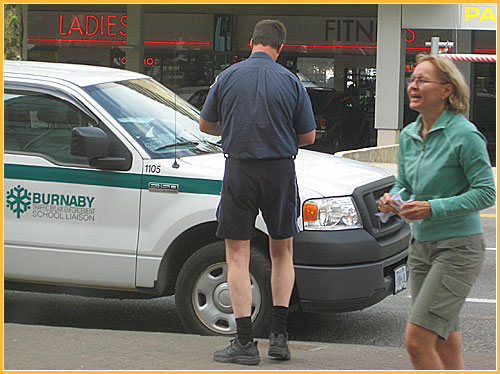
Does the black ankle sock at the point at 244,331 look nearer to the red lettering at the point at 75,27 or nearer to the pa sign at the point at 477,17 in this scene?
the pa sign at the point at 477,17

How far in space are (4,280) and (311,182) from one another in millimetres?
2234

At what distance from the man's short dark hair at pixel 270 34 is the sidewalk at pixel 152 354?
1791 mm

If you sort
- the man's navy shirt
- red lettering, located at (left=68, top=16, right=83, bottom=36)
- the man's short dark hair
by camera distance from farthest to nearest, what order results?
red lettering, located at (left=68, top=16, right=83, bottom=36), the man's short dark hair, the man's navy shirt

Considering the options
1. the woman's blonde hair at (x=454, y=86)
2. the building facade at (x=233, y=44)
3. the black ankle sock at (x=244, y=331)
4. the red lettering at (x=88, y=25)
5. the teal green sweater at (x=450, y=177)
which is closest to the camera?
the teal green sweater at (x=450, y=177)

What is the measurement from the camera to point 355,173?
6191 mm

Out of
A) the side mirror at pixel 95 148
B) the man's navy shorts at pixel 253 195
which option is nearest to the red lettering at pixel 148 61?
the side mirror at pixel 95 148

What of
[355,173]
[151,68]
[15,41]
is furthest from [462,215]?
[151,68]

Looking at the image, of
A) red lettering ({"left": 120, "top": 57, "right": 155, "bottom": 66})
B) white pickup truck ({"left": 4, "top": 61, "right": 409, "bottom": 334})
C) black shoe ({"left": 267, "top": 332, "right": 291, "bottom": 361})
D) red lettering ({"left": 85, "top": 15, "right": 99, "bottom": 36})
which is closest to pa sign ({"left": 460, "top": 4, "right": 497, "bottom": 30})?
red lettering ({"left": 120, "top": 57, "right": 155, "bottom": 66})

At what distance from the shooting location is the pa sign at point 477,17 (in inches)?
894

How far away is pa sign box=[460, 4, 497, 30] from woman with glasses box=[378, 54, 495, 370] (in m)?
19.5

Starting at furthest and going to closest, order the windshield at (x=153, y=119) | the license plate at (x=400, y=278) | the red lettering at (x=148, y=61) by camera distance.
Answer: the red lettering at (x=148, y=61) < the windshield at (x=153, y=119) < the license plate at (x=400, y=278)

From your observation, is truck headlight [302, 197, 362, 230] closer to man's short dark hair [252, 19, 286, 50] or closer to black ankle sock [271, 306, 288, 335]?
black ankle sock [271, 306, 288, 335]

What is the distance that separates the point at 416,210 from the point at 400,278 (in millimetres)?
2237

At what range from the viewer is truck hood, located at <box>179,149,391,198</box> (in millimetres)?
5750
